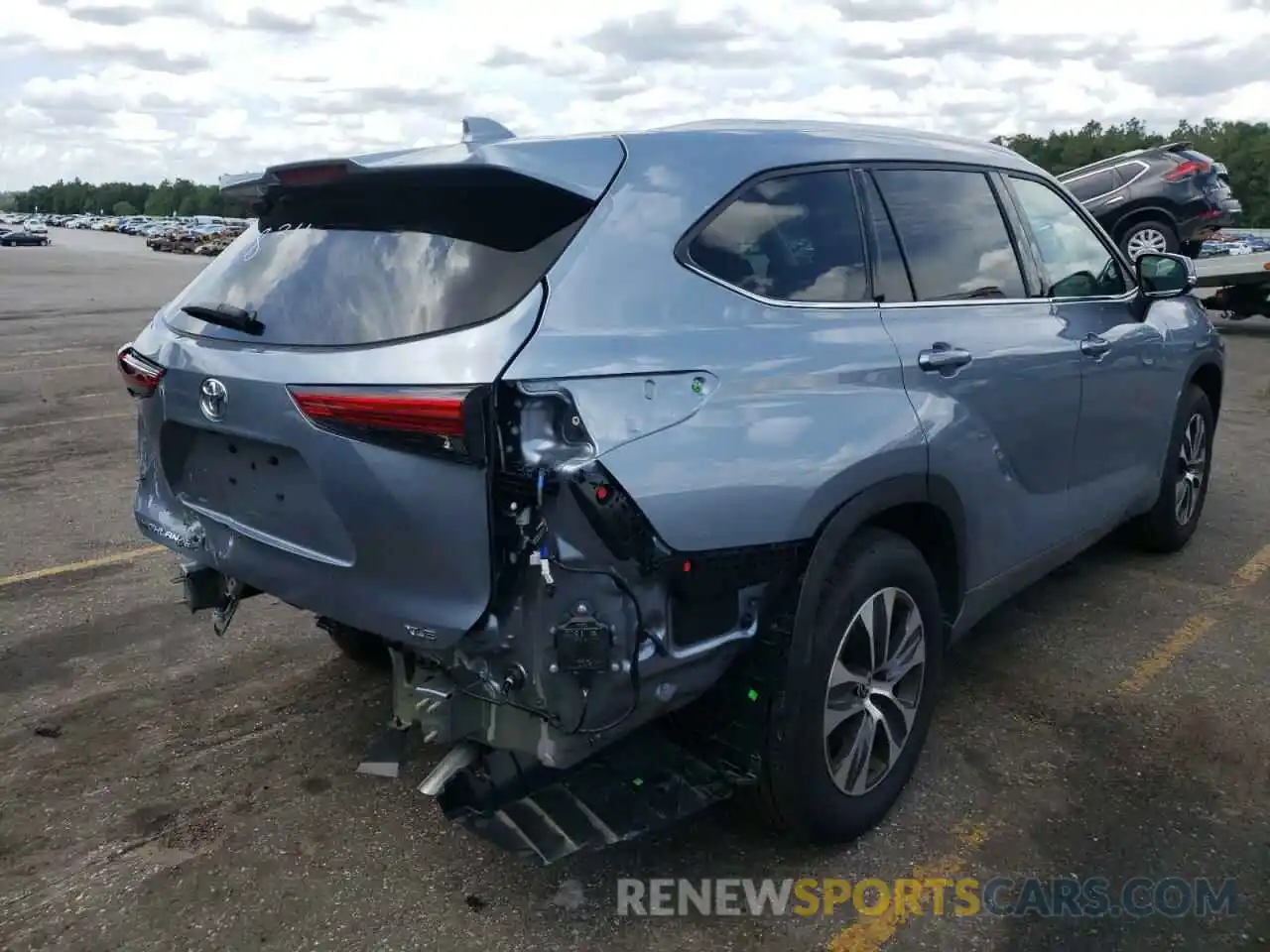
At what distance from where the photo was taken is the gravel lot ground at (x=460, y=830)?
277cm

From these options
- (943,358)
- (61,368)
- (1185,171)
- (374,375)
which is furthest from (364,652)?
(1185,171)

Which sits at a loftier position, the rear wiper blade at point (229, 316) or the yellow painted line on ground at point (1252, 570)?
the rear wiper blade at point (229, 316)

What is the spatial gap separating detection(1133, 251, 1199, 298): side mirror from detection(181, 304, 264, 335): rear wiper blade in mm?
3686

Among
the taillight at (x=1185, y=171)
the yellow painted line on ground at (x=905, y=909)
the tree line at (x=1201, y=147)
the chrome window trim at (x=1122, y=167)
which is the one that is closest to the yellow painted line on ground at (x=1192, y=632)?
the yellow painted line on ground at (x=905, y=909)

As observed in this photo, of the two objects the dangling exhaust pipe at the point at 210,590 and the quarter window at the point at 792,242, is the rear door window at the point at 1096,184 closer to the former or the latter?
the quarter window at the point at 792,242

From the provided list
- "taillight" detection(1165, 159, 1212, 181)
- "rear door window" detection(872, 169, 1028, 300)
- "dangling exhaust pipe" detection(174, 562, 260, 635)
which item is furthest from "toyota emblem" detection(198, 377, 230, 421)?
"taillight" detection(1165, 159, 1212, 181)

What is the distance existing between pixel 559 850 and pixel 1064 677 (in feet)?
7.95

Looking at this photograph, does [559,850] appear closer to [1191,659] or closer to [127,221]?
[1191,659]

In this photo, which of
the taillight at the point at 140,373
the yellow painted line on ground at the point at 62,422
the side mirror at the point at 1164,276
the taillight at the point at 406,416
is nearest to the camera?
the taillight at the point at 406,416

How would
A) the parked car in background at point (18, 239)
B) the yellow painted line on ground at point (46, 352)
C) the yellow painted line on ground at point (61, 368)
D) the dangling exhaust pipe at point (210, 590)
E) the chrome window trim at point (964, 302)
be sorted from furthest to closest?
the parked car in background at point (18, 239) → the yellow painted line on ground at point (46, 352) → the yellow painted line on ground at point (61, 368) → the chrome window trim at point (964, 302) → the dangling exhaust pipe at point (210, 590)

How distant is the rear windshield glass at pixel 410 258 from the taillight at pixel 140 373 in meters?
0.19

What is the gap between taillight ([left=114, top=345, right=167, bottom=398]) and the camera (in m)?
2.96

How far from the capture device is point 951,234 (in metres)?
3.55

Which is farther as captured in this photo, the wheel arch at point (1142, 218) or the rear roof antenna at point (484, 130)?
the wheel arch at point (1142, 218)
